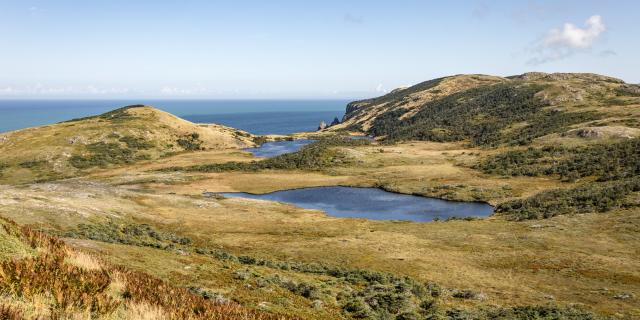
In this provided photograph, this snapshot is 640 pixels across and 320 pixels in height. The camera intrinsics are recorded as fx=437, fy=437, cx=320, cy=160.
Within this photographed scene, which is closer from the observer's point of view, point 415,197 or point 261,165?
point 415,197

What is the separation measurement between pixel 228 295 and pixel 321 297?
7.87 meters

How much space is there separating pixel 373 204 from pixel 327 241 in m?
42.9

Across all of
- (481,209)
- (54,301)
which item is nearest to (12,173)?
(481,209)

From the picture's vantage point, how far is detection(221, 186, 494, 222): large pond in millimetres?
92562

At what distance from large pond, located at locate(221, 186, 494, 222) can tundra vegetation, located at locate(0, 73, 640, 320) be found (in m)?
5.40

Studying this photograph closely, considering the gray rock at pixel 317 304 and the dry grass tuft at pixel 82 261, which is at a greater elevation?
the dry grass tuft at pixel 82 261

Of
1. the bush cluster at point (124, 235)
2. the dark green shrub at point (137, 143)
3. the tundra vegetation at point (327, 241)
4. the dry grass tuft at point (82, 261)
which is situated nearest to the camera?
the tundra vegetation at point (327, 241)

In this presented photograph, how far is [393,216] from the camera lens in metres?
92.1

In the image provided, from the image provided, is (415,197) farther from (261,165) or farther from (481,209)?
(261,165)

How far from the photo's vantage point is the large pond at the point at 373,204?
92.6 metres

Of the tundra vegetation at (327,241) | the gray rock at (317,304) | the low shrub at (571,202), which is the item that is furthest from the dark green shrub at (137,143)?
the gray rock at (317,304)

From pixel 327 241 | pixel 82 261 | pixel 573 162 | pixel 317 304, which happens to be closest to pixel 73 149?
pixel 327 241

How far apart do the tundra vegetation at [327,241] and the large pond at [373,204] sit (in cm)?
540

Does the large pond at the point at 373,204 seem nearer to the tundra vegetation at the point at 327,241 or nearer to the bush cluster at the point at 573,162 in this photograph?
the tundra vegetation at the point at 327,241
